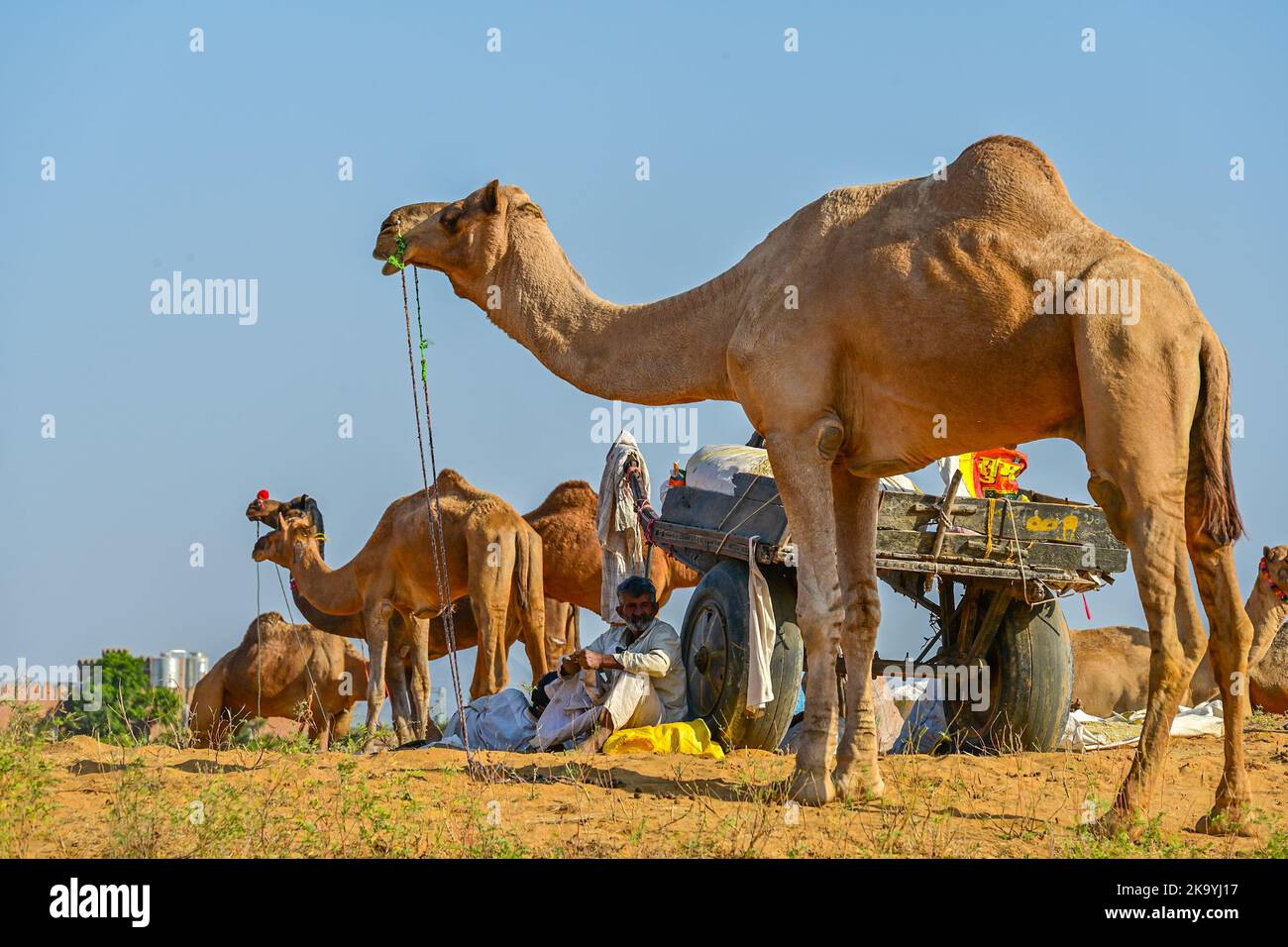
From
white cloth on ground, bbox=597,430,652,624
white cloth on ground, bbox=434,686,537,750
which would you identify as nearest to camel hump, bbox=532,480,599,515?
white cloth on ground, bbox=597,430,652,624

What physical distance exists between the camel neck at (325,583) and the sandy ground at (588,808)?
25.8ft

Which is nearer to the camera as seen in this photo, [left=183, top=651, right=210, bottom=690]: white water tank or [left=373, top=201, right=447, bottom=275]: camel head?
[left=373, top=201, right=447, bottom=275]: camel head

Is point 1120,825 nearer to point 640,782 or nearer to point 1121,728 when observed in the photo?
point 640,782

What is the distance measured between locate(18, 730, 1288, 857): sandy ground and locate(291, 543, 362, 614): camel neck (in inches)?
309

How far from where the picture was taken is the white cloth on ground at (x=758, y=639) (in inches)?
395

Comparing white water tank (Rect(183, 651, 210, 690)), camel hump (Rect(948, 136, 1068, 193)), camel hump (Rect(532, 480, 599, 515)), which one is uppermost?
camel hump (Rect(948, 136, 1068, 193))

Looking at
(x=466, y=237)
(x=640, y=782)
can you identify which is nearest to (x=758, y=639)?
(x=640, y=782)

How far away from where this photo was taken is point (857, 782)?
8062 mm

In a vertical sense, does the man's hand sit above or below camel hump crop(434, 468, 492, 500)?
below

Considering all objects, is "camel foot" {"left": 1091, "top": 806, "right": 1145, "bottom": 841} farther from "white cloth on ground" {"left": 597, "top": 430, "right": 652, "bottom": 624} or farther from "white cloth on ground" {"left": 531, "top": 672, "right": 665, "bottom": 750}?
"white cloth on ground" {"left": 597, "top": 430, "right": 652, "bottom": 624}

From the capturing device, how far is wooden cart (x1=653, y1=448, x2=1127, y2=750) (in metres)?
10.2

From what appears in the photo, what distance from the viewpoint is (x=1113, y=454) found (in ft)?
23.3

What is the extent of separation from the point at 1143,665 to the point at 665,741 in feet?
29.3
